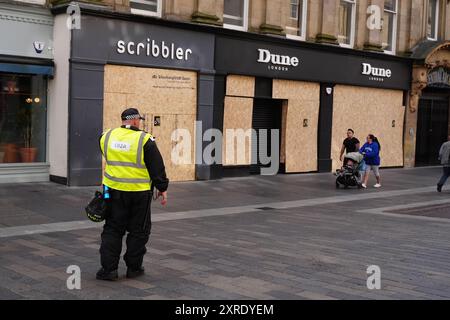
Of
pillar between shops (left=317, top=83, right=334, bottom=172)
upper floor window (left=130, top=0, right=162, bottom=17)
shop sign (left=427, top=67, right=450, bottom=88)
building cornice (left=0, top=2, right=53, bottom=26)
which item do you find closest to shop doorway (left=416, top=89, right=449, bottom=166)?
shop sign (left=427, top=67, right=450, bottom=88)

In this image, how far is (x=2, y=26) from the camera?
13.9m

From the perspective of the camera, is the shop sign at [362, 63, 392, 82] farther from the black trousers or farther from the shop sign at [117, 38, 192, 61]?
the black trousers

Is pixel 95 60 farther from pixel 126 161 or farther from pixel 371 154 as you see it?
pixel 126 161

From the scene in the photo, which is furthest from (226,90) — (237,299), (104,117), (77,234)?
(237,299)

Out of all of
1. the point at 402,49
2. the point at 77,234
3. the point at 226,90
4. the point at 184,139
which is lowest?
the point at 77,234

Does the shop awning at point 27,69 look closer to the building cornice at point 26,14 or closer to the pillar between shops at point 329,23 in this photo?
the building cornice at point 26,14

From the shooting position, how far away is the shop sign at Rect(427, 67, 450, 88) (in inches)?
981

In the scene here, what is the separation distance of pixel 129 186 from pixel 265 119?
43.9ft

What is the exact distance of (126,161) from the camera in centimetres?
647

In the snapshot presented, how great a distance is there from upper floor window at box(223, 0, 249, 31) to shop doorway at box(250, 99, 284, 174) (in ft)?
7.86

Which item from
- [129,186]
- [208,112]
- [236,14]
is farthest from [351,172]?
[129,186]

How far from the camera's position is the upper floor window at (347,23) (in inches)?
855

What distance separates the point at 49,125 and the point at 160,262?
882cm

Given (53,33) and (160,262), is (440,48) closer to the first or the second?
(53,33)
